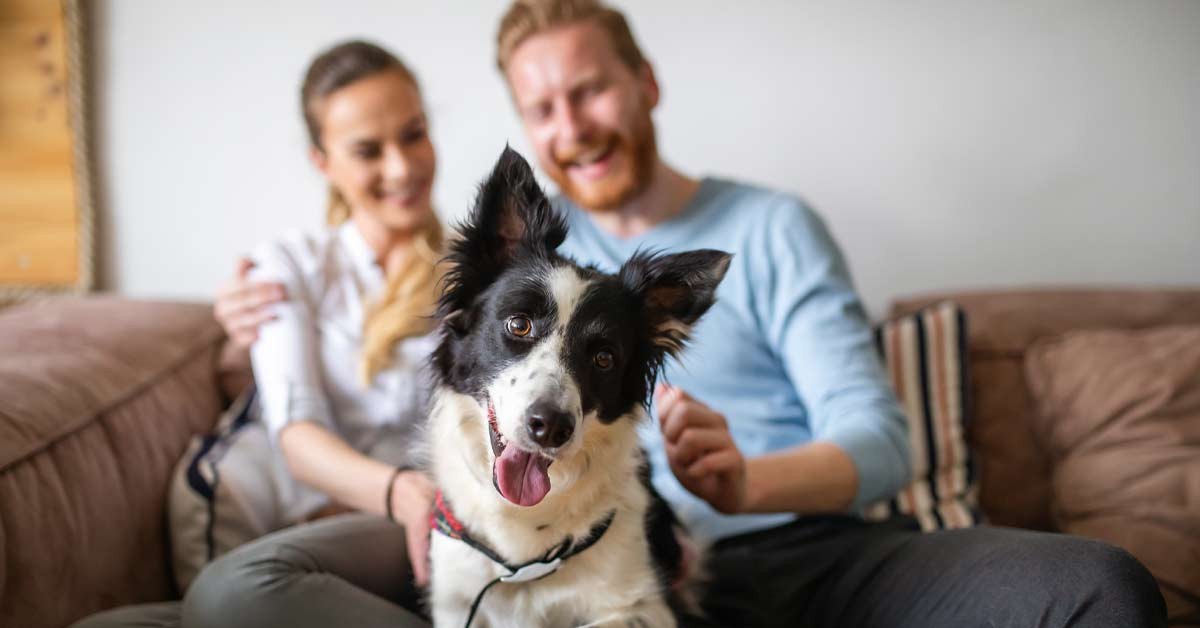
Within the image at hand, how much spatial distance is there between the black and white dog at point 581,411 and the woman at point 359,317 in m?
0.32

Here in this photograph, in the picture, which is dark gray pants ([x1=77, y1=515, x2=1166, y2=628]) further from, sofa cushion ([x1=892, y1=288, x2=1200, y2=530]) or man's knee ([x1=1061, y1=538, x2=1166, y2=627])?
sofa cushion ([x1=892, y1=288, x2=1200, y2=530])

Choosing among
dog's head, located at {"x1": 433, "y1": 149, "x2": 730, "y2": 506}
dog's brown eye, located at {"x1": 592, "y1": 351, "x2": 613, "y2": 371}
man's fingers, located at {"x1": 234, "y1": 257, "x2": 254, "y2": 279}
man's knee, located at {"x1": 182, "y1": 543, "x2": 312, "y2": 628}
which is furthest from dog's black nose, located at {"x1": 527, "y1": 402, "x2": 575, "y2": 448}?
man's fingers, located at {"x1": 234, "y1": 257, "x2": 254, "y2": 279}

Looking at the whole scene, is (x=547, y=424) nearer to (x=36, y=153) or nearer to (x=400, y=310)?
(x=400, y=310)

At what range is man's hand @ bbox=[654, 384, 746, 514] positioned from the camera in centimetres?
139

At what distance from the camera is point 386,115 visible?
1.93 meters

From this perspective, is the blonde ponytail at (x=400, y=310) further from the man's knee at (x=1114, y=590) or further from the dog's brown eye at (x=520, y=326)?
the man's knee at (x=1114, y=590)

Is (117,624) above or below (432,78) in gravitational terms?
below

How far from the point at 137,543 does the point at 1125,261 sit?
2980mm

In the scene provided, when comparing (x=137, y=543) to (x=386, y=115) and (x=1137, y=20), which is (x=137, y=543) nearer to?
(x=386, y=115)

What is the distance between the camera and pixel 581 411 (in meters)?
1.21

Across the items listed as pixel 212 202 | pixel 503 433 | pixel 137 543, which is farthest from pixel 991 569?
pixel 212 202

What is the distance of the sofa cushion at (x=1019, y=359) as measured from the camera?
2195 millimetres

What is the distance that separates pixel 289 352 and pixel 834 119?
1.82 m

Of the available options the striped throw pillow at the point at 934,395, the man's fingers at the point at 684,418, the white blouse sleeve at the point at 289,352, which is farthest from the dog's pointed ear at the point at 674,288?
the striped throw pillow at the point at 934,395
